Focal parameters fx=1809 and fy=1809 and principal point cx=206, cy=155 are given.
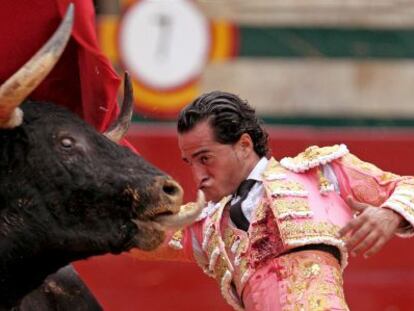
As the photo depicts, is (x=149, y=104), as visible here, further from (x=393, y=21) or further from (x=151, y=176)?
(x=151, y=176)

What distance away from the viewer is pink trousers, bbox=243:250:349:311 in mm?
4480

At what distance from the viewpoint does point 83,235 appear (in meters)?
4.34

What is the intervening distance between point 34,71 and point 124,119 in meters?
0.50

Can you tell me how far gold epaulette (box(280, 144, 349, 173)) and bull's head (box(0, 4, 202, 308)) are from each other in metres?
0.45

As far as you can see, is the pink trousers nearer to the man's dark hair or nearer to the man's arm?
the man's arm

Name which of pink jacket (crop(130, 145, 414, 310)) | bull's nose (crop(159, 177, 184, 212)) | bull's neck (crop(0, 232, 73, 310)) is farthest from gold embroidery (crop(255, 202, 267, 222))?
bull's neck (crop(0, 232, 73, 310))

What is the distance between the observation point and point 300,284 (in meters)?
4.52

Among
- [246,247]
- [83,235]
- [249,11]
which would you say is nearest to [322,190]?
[246,247]

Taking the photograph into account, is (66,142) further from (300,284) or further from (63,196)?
(300,284)

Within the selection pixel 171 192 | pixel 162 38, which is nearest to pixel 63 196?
pixel 171 192

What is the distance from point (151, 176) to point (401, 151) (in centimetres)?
467

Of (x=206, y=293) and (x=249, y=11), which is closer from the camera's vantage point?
(x=206, y=293)

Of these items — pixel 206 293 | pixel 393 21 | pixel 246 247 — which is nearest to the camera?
pixel 246 247

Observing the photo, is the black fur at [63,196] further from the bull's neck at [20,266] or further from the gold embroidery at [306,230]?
the gold embroidery at [306,230]
